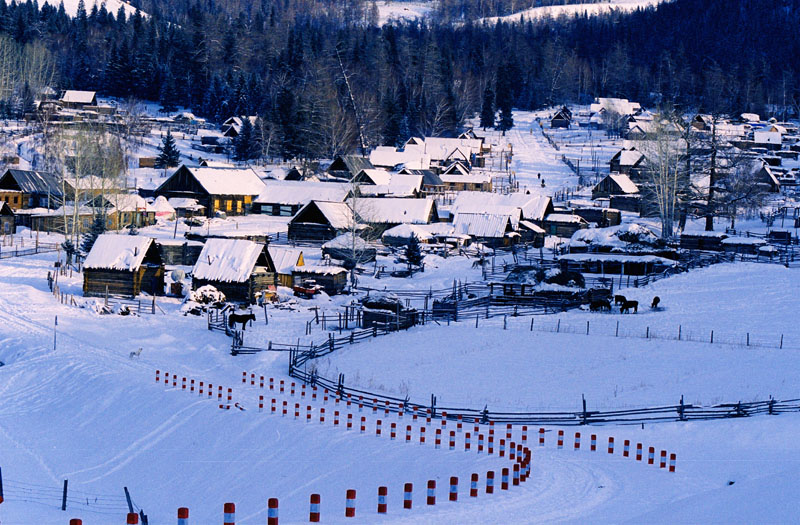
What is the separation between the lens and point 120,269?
47.3m

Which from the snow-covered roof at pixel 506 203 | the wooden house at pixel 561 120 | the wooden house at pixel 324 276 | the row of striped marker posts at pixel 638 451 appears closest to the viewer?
the row of striped marker posts at pixel 638 451

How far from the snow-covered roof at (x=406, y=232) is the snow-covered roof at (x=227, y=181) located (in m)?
18.5

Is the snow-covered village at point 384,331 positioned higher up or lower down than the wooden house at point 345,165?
lower down

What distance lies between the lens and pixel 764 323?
40719mm

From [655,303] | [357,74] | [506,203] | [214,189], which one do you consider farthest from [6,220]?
[357,74]

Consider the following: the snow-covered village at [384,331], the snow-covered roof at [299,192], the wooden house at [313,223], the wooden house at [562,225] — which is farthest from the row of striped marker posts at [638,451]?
the snow-covered roof at [299,192]

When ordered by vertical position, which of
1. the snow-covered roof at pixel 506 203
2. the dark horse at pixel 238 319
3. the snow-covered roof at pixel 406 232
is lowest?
the dark horse at pixel 238 319

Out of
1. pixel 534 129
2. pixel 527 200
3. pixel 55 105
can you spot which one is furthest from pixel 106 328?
pixel 534 129

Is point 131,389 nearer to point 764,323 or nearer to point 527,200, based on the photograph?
point 764,323

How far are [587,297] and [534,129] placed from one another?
95.3 m

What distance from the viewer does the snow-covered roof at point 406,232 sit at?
217ft

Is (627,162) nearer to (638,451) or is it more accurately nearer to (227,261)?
(227,261)

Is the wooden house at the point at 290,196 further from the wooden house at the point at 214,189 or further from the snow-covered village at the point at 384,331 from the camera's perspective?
the wooden house at the point at 214,189

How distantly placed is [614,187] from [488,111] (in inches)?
1999
